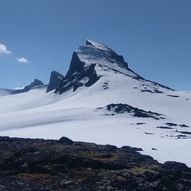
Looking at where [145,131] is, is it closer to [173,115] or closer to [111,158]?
[173,115]

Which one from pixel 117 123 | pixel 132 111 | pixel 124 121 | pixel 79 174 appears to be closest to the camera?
pixel 79 174

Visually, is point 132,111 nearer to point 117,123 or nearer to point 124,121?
point 124,121

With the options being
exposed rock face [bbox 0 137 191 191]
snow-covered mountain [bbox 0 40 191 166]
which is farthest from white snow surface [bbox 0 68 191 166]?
exposed rock face [bbox 0 137 191 191]

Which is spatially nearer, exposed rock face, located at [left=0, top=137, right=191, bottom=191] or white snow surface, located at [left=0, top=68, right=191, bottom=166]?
exposed rock face, located at [left=0, top=137, right=191, bottom=191]

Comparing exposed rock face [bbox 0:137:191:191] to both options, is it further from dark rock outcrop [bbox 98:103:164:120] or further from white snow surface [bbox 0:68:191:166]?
dark rock outcrop [bbox 98:103:164:120]

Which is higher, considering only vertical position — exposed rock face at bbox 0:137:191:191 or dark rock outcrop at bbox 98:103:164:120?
dark rock outcrop at bbox 98:103:164:120

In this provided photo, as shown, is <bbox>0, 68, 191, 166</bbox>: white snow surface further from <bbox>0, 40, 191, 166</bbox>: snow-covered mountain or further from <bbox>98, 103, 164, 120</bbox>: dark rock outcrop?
<bbox>98, 103, 164, 120</bbox>: dark rock outcrop

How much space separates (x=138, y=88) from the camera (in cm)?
19112

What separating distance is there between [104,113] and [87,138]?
51.8 meters

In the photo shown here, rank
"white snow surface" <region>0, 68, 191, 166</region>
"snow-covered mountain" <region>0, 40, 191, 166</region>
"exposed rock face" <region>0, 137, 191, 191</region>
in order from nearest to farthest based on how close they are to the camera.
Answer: "exposed rock face" <region>0, 137, 191, 191</region>, "white snow surface" <region>0, 68, 191, 166</region>, "snow-covered mountain" <region>0, 40, 191, 166</region>

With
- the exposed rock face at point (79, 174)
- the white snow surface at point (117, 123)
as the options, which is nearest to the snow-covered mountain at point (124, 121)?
the white snow surface at point (117, 123)

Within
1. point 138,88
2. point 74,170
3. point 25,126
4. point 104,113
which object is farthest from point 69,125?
point 74,170

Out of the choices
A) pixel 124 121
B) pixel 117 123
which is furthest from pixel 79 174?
pixel 124 121

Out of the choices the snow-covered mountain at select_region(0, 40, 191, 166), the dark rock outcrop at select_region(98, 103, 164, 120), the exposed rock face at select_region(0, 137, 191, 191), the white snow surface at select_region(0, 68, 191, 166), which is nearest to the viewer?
the exposed rock face at select_region(0, 137, 191, 191)
